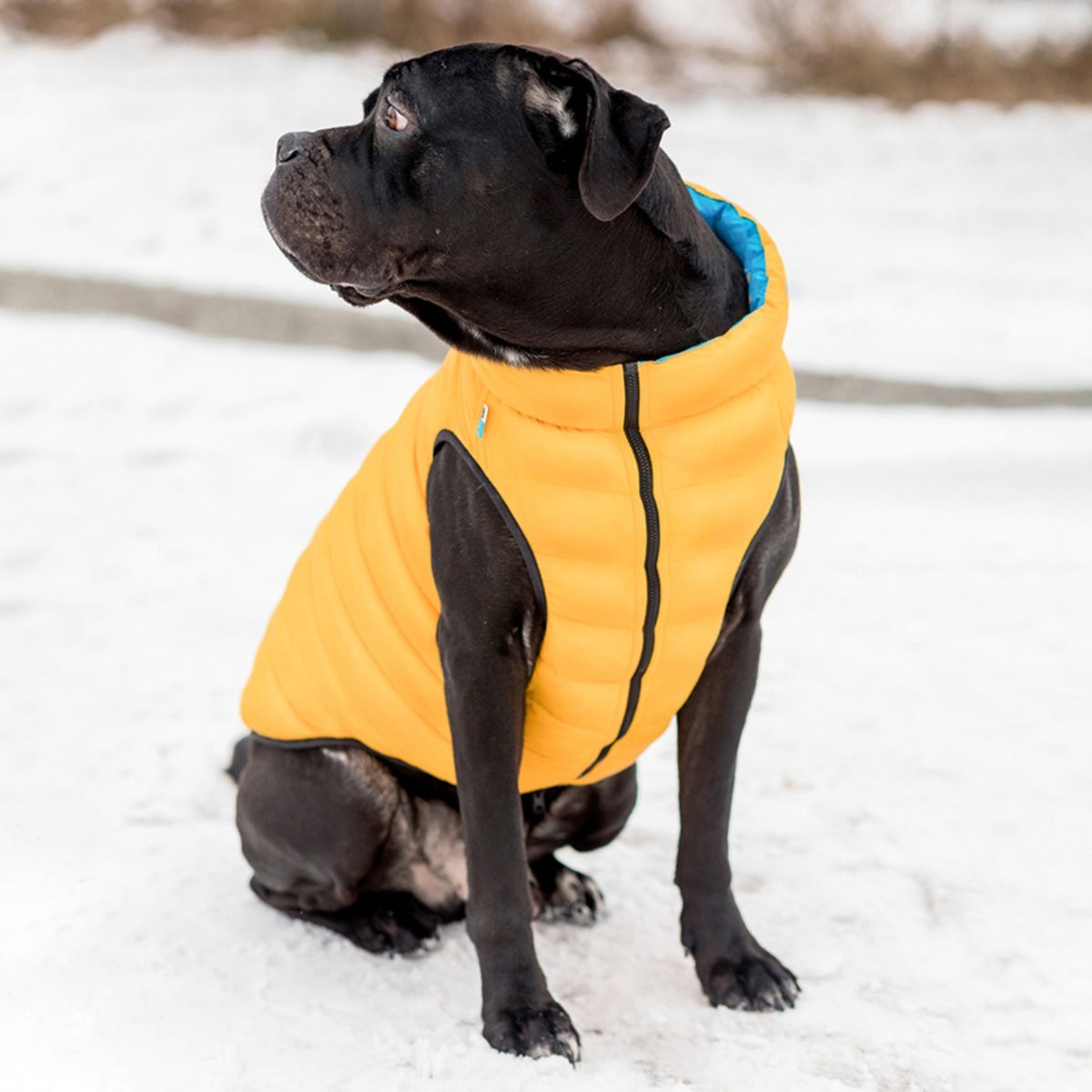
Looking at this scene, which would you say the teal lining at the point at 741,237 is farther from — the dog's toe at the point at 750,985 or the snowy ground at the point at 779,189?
the snowy ground at the point at 779,189

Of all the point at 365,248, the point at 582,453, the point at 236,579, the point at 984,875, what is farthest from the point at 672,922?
the point at 236,579

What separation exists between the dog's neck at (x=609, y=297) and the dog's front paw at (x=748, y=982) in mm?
989

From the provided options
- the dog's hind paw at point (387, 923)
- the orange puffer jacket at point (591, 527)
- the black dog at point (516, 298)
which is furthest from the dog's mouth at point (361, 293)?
the dog's hind paw at point (387, 923)

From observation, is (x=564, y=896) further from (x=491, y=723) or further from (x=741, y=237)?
(x=741, y=237)

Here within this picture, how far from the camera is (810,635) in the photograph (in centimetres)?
391

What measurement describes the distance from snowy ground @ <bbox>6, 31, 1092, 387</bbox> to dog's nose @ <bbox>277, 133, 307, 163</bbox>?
362 centimetres

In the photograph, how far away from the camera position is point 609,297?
2.12 metres

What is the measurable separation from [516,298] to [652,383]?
0.23m

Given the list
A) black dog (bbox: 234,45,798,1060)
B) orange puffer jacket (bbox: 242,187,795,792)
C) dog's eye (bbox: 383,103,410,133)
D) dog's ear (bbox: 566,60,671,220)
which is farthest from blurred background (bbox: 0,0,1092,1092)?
dog's eye (bbox: 383,103,410,133)

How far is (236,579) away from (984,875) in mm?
2307

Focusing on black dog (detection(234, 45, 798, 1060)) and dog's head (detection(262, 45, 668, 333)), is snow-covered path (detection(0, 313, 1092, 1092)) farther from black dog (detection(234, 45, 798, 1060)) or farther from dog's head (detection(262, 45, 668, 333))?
dog's head (detection(262, 45, 668, 333))

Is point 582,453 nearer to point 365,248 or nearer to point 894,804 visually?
point 365,248

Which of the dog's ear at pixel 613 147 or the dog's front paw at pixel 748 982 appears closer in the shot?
the dog's ear at pixel 613 147

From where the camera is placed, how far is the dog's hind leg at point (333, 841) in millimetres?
2439
